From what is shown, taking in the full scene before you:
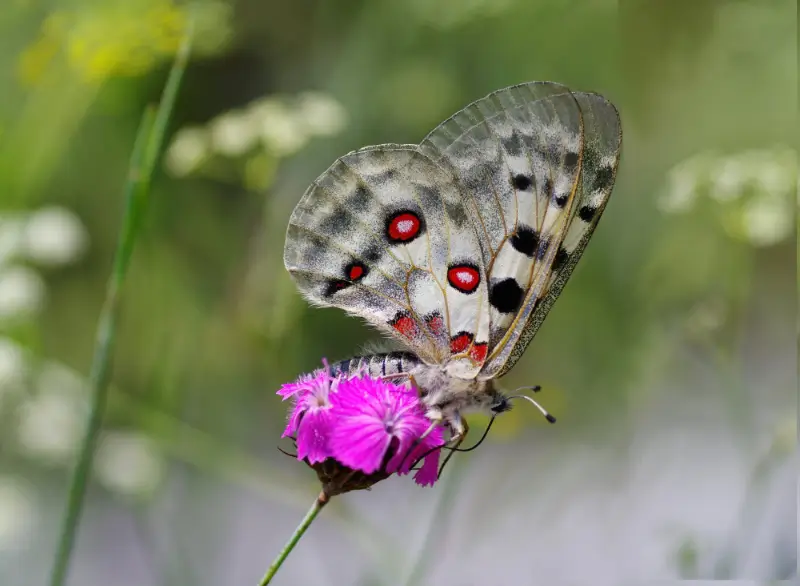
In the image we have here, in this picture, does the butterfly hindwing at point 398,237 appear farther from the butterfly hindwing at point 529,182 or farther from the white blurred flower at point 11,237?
the white blurred flower at point 11,237

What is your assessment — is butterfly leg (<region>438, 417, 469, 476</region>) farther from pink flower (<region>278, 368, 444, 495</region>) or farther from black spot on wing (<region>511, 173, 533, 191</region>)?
black spot on wing (<region>511, 173, 533, 191</region>)

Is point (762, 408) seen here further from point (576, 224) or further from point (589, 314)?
point (576, 224)

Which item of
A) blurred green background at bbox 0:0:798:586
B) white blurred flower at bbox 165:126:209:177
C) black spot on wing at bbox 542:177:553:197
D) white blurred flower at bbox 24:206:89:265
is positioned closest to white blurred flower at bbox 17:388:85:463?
blurred green background at bbox 0:0:798:586

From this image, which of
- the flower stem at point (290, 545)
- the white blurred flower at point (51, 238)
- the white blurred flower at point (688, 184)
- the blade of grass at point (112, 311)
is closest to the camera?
the flower stem at point (290, 545)

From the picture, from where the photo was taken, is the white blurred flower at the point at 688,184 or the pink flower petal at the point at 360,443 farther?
the white blurred flower at the point at 688,184

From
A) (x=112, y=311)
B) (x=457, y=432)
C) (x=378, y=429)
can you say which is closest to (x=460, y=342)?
(x=457, y=432)

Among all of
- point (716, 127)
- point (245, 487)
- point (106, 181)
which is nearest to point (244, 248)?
point (106, 181)

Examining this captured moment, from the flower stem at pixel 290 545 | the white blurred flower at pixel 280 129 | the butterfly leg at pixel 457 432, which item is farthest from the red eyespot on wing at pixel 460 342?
the white blurred flower at pixel 280 129
